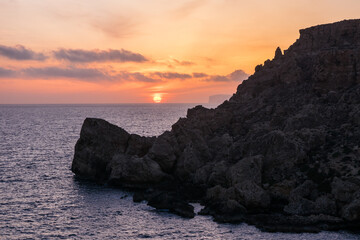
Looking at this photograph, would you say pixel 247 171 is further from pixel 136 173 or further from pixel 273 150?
pixel 136 173

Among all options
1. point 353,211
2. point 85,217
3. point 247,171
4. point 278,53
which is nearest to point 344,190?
point 353,211

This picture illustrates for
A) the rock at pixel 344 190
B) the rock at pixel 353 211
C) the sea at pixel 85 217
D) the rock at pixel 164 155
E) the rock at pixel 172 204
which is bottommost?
the sea at pixel 85 217

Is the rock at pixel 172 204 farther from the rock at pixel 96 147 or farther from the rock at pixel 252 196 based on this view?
the rock at pixel 96 147

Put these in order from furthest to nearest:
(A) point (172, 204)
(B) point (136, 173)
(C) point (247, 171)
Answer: (B) point (136, 173) < (C) point (247, 171) < (A) point (172, 204)

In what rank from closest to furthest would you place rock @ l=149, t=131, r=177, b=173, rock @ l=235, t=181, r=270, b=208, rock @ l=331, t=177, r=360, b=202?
rock @ l=331, t=177, r=360, b=202, rock @ l=235, t=181, r=270, b=208, rock @ l=149, t=131, r=177, b=173

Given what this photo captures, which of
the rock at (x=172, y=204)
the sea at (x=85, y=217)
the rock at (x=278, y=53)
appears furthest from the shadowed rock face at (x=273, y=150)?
the sea at (x=85, y=217)

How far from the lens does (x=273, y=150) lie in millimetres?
62906

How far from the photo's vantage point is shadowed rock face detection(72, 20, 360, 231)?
170ft

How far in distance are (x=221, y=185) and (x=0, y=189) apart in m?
41.3

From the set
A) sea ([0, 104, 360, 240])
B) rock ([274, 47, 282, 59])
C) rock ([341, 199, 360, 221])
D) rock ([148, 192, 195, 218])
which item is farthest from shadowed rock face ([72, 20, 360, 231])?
sea ([0, 104, 360, 240])

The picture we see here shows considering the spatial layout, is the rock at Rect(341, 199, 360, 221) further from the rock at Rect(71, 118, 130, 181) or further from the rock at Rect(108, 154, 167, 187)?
the rock at Rect(71, 118, 130, 181)

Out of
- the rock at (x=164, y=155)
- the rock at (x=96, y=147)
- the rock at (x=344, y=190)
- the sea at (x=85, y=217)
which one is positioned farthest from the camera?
the rock at (x=96, y=147)

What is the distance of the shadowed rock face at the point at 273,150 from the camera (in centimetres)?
5178

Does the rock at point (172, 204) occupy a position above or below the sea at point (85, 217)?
above
